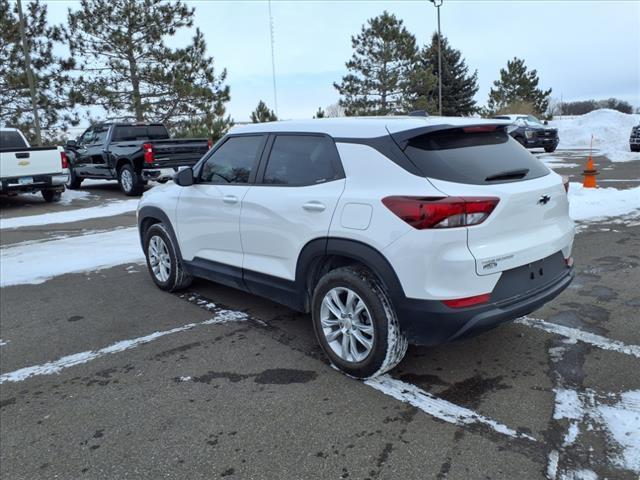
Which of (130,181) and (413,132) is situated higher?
(413,132)

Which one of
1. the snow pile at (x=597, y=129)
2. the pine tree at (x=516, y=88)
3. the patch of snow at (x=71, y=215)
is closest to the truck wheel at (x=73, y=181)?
the patch of snow at (x=71, y=215)

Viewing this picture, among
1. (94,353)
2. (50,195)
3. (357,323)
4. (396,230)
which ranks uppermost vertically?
(396,230)

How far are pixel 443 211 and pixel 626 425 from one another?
5.14 ft

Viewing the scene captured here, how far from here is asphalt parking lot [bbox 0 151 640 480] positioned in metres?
2.81

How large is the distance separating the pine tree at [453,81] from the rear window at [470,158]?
140ft

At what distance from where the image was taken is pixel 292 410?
3326 millimetres

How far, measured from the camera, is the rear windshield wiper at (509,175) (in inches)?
132

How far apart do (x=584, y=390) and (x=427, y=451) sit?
1250 mm

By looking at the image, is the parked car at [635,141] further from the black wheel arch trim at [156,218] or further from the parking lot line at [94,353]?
the parking lot line at [94,353]

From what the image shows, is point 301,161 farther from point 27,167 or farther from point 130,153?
point 130,153

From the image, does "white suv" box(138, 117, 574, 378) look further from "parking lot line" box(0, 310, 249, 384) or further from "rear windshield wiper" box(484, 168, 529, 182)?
"parking lot line" box(0, 310, 249, 384)

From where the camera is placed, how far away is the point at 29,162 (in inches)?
496

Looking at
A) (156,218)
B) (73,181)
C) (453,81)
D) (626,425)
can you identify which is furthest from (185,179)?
(453,81)

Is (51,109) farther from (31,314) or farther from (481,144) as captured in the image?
(481,144)
